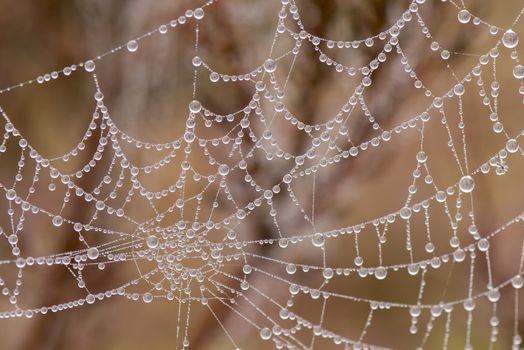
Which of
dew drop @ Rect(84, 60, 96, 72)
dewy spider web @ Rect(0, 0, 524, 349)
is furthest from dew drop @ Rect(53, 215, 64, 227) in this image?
dew drop @ Rect(84, 60, 96, 72)

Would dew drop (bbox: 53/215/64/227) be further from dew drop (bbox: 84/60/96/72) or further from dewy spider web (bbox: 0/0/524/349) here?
dew drop (bbox: 84/60/96/72)

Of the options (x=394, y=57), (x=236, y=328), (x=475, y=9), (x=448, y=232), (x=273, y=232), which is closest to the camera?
(x=394, y=57)

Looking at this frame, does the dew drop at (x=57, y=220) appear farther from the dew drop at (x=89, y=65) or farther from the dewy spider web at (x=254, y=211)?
the dew drop at (x=89, y=65)

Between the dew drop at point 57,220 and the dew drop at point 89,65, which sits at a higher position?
the dew drop at point 89,65

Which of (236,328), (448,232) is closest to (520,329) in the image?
(448,232)

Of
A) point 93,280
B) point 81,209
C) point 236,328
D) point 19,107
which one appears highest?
point 19,107

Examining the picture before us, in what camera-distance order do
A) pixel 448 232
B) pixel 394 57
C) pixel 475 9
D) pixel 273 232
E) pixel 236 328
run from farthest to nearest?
pixel 448 232, pixel 236 328, pixel 475 9, pixel 273 232, pixel 394 57

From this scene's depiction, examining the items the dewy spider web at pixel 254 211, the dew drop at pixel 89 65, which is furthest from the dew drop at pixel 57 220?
the dew drop at pixel 89 65

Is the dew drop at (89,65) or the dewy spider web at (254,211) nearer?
the dew drop at (89,65)

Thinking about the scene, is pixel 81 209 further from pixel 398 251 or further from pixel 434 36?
pixel 398 251
